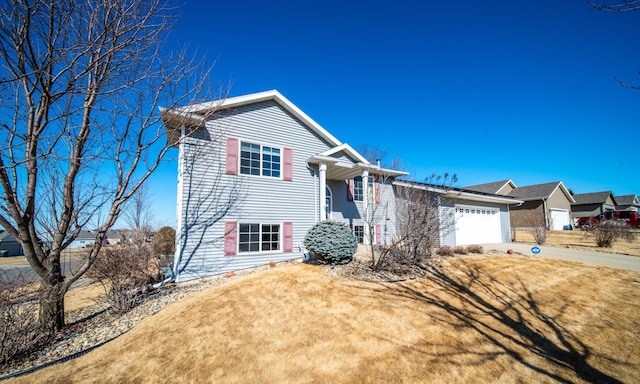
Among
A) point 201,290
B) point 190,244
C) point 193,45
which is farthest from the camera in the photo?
point 190,244

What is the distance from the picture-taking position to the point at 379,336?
4957 mm

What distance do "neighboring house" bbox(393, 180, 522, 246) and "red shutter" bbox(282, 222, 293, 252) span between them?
23.7ft

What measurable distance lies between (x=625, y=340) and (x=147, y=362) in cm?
888

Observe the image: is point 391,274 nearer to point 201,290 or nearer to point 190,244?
point 201,290

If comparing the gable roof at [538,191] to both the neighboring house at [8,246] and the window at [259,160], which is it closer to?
the window at [259,160]

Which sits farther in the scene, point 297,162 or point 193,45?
point 297,162

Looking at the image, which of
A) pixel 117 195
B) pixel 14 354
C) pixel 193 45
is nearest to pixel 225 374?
pixel 14 354

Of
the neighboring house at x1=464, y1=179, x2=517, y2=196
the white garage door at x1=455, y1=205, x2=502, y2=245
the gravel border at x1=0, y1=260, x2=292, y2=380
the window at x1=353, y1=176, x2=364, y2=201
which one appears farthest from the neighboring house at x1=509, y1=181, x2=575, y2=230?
the gravel border at x1=0, y1=260, x2=292, y2=380

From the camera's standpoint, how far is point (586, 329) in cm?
537

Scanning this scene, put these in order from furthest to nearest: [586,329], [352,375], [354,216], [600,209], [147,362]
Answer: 1. [600,209]
2. [354,216]
3. [586,329]
4. [147,362]
5. [352,375]

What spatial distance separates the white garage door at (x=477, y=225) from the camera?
1650 centimetres

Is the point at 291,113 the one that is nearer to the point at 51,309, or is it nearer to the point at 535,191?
the point at 51,309

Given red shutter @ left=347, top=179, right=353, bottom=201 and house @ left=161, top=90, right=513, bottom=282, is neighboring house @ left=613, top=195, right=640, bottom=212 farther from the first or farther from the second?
house @ left=161, top=90, right=513, bottom=282

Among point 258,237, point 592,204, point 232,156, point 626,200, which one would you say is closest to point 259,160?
point 232,156
